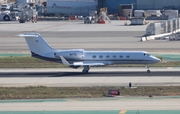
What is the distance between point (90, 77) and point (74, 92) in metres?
8.05

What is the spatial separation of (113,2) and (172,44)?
68.9 m

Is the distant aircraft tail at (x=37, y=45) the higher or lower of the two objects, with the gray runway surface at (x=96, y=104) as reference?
higher

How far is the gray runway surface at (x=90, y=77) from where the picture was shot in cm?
4334

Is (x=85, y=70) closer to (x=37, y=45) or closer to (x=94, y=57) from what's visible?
A: (x=94, y=57)

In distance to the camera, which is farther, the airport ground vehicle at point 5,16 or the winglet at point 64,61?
the airport ground vehicle at point 5,16

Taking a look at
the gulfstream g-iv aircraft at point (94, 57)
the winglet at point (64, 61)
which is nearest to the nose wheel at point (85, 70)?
the gulfstream g-iv aircraft at point (94, 57)

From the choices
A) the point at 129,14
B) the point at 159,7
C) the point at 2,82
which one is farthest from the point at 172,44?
the point at 159,7

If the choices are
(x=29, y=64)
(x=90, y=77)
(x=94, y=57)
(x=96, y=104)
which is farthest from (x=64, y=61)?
(x=96, y=104)

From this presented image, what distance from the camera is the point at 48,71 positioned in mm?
51000

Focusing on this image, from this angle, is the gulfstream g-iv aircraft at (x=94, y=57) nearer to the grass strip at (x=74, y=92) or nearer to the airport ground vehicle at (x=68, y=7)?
the grass strip at (x=74, y=92)

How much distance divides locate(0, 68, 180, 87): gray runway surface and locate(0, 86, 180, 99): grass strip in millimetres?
2316

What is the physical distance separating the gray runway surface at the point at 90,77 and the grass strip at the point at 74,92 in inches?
91.2

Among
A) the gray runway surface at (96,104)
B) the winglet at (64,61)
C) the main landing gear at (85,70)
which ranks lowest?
the main landing gear at (85,70)

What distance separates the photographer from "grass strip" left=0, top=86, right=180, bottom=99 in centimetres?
3747
